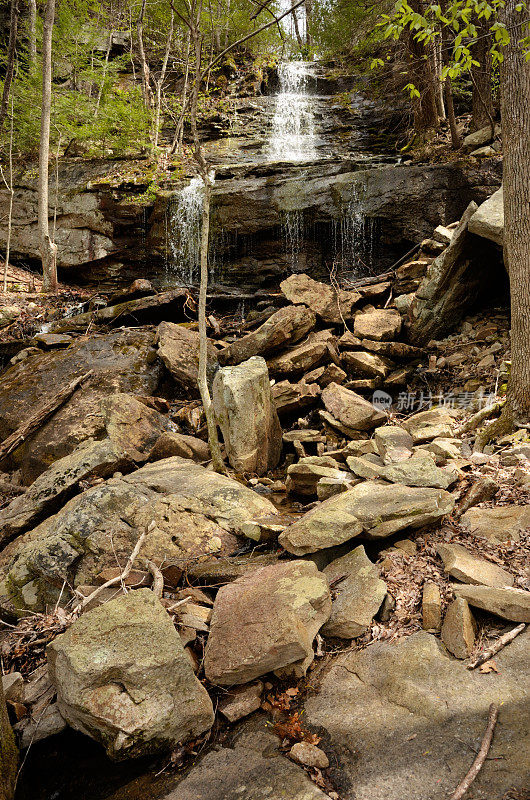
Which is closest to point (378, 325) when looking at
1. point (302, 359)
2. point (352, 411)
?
point (302, 359)

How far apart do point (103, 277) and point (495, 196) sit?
39.2 feet

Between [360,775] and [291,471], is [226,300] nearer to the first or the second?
[291,471]

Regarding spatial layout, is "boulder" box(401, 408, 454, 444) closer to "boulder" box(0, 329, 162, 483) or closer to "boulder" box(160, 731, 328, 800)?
"boulder" box(160, 731, 328, 800)

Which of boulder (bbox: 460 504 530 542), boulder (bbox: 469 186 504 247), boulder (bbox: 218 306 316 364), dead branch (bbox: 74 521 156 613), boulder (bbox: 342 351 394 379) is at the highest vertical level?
boulder (bbox: 469 186 504 247)

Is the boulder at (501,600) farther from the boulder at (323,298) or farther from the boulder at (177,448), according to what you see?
the boulder at (323,298)

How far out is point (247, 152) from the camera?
17344 millimetres

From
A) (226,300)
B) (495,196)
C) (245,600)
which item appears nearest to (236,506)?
(245,600)

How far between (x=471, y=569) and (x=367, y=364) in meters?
5.28

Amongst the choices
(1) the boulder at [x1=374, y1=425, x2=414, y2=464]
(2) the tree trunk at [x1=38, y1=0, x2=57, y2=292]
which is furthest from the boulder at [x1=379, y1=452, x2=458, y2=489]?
(2) the tree trunk at [x1=38, y1=0, x2=57, y2=292]

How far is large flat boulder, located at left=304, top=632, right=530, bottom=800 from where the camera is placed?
1767 mm

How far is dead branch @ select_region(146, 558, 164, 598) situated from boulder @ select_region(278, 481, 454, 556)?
38.5 inches

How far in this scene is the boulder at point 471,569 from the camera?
270 centimetres

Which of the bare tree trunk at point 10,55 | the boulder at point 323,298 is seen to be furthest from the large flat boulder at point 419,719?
the bare tree trunk at point 10,55

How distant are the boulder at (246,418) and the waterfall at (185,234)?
738 cm
